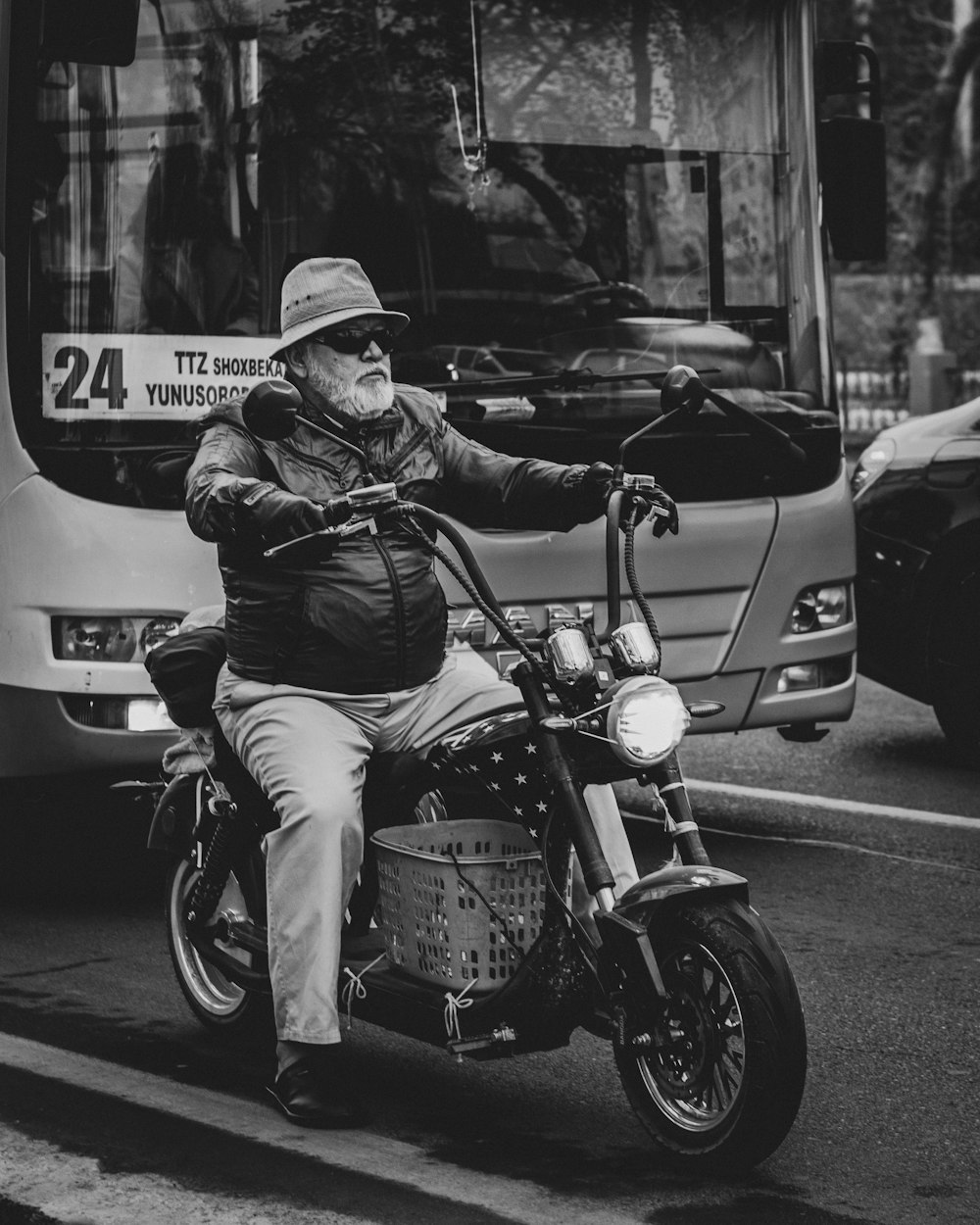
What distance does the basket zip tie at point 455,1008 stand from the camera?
4.11m

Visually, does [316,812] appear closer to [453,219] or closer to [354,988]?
[354,988]

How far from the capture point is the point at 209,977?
16.4 ft

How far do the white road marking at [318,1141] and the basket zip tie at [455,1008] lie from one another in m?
0.25

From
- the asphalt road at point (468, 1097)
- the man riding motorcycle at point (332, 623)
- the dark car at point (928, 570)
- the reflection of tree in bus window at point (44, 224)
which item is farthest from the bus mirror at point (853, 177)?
the man riding motorcycle at point (332, 623)

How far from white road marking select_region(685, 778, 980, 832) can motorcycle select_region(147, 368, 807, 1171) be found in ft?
10.8

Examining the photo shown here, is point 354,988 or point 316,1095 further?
point 354,988

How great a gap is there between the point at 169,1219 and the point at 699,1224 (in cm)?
93

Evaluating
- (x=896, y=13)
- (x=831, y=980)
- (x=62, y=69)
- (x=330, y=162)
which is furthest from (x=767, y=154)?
(x=896, y=13)

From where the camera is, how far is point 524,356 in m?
6.41

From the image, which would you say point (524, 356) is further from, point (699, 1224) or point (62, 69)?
point (699, 1224)

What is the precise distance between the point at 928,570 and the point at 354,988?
4.68 m

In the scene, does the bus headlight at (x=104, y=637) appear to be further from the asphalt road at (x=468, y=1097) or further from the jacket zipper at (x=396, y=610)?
the jacket zipper at (x=396, y=610)

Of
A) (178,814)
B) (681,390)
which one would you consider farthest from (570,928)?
(178,814)

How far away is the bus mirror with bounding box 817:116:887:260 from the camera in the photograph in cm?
721
